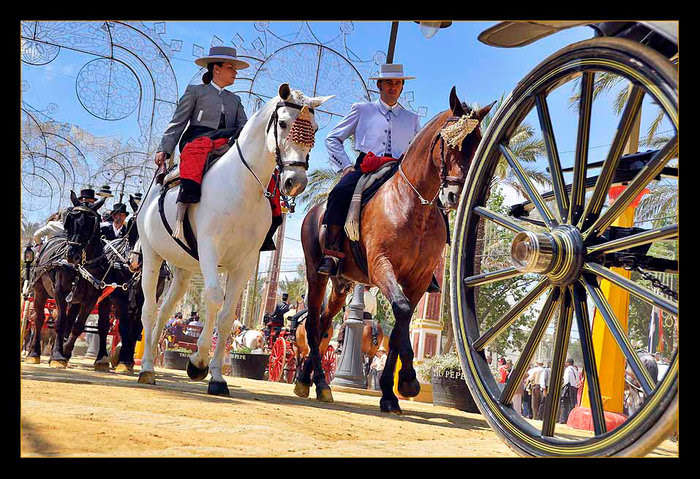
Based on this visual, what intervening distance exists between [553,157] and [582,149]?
0.16 m

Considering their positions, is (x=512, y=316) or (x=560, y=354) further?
(x=512, y=316)

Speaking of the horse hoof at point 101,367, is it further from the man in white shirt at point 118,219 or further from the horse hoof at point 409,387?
the horse hoof at point 409,387

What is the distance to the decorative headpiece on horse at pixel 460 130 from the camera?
6.23 metres

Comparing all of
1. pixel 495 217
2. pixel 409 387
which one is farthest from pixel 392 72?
pixel 495 217

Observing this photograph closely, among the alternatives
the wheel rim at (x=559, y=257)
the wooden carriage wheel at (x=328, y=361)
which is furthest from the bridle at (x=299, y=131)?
the wooden carriage wheel at (x=328, y=361)

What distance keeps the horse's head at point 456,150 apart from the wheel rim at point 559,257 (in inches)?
89.5

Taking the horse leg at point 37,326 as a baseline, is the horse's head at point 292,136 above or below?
above

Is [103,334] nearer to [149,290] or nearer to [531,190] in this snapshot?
[149,290]

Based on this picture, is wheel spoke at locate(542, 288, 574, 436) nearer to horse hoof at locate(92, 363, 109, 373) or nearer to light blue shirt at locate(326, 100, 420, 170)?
light blue shirt at locate(326, 100, 420, 170)

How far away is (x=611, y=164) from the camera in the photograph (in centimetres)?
311

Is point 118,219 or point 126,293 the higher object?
point 118,219
